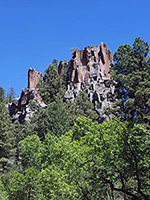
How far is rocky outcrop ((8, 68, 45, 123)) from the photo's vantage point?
58628mm

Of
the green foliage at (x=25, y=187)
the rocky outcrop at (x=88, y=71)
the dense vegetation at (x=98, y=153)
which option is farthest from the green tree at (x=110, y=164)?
the rocky outcrop at (x=88, y=71)

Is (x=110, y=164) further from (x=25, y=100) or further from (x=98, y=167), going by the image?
(x=25, y=100)

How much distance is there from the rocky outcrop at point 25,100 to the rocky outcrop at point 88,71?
8.78 meters

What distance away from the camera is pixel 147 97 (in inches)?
672

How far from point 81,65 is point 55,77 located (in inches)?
791

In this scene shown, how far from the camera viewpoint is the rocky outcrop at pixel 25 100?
58628 mm

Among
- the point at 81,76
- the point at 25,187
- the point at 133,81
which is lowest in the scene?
the point at 25,187

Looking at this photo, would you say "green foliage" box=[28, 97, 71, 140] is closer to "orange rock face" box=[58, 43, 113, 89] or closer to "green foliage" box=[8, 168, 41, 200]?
"green foliage" box=[8, 168, 41, 200]

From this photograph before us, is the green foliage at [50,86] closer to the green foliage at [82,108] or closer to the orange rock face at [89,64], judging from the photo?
the green foliage at [82,108]

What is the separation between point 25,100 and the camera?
67875 mm

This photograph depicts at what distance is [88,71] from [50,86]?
2048 cm

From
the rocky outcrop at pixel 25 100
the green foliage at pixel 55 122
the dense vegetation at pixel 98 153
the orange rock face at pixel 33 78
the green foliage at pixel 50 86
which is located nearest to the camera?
the dense vegetation at pixel 98 153

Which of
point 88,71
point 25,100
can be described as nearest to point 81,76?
point 88,71

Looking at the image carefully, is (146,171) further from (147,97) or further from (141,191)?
(147,97)
